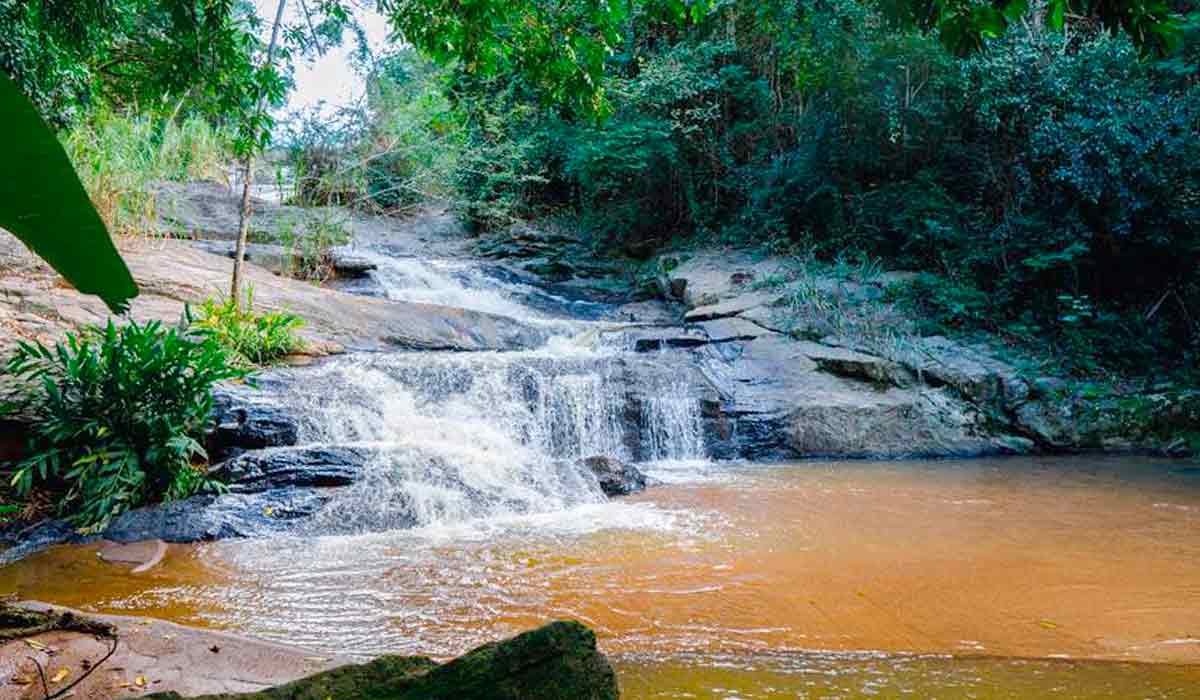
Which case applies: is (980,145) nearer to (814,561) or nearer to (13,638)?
(814,561)

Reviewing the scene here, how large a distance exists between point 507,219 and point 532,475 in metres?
11.2

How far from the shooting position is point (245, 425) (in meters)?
5.88

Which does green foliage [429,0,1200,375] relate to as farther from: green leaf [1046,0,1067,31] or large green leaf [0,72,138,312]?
large green leaf [0,72,138,312]

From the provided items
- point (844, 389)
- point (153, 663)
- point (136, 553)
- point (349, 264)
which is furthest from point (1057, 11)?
point (349, 264)

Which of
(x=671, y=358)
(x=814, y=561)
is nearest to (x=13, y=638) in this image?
(x=814, y=561)

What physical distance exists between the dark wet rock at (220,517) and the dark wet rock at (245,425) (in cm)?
68

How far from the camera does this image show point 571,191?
55.8 feet

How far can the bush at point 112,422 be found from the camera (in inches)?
197

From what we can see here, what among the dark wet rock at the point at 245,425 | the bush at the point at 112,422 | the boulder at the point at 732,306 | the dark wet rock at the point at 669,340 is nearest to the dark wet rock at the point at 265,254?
the dark wet rock at the point at 245,425

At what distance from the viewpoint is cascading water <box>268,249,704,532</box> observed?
555 centimetres

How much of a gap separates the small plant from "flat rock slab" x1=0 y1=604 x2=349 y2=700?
4.75 m

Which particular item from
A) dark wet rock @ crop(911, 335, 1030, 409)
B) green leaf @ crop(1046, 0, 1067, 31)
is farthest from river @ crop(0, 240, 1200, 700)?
green leaf @ crop(1046, 0, 1067, 31)

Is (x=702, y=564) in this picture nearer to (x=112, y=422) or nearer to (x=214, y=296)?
(x=112, y=422)

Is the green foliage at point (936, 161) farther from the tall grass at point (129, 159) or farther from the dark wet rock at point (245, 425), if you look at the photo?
the tall grass at point (129, 159)
